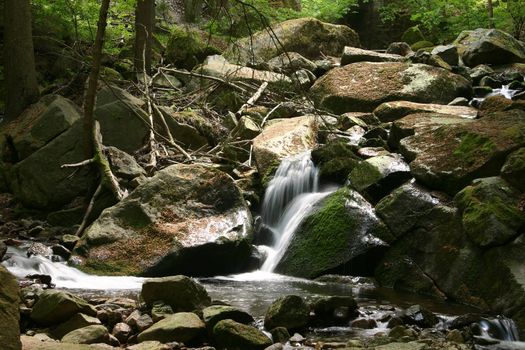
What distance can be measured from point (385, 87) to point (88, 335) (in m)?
9.80

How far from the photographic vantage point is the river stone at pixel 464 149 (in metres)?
7.59

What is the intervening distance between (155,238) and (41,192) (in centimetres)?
278

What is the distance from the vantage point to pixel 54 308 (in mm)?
4871

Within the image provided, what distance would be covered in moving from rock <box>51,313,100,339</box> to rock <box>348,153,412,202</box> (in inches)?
182

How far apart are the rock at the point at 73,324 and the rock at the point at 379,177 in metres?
4.63

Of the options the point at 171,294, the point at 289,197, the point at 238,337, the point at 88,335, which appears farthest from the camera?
the point at 289,197

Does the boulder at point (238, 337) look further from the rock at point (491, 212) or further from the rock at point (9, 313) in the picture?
the rock at point (491, 212)

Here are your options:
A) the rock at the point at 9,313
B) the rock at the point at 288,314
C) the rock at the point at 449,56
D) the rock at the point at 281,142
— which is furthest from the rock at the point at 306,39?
the rock at the point at 9,313

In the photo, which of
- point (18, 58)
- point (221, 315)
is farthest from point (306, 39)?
point (221, 315)

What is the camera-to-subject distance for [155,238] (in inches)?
308

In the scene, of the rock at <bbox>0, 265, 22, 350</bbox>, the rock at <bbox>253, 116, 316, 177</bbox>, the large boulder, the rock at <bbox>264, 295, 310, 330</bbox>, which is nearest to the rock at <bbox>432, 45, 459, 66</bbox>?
the rock at <bbox>253, 116, 316, 177</bbox>

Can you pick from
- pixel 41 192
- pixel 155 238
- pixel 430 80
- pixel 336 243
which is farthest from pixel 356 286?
pixel 430 80

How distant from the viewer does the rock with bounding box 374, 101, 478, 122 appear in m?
10.9

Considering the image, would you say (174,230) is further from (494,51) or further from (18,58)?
(494,51)
